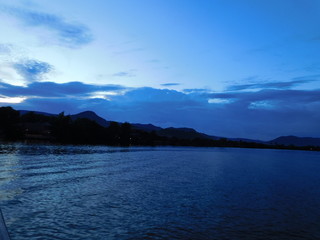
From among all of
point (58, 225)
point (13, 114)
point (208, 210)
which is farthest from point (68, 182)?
point (13, 114)

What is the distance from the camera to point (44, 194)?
23.9 m

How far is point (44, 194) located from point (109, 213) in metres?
8.68

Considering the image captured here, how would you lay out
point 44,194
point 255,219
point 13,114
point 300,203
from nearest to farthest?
point 255,219, point 44,194, point 300,203, point 13,114

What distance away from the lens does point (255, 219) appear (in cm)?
1972

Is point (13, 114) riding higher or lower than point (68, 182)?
higher

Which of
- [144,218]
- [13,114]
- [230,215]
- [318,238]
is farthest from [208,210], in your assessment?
[13,114]

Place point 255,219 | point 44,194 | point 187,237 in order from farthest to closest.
A: 1. point 44,194
2. point 255,219
3. point 187,237

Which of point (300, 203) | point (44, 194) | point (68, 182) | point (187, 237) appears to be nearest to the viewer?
point (187, 237)

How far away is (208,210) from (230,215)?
2.04m

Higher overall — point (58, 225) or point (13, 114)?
point (13, 114)

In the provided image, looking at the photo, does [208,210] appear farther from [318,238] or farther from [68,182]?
[68,182]

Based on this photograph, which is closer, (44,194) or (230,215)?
(230,215)

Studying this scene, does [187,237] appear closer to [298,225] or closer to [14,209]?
[298,225]

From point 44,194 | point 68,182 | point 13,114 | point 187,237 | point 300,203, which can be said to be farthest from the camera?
point 13,114
